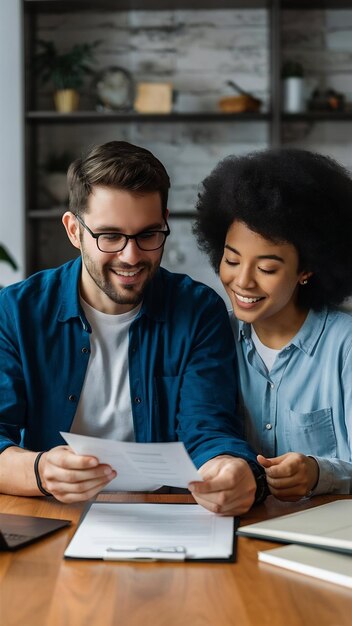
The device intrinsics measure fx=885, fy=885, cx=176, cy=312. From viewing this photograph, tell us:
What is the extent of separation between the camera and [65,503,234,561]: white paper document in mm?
1334

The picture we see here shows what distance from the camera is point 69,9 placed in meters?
4.78

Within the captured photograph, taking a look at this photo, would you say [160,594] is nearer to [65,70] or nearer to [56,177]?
[56,177]

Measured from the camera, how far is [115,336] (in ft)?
6.77

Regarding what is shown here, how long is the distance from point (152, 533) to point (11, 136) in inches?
140

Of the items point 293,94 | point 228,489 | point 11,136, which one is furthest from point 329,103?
point 228,489

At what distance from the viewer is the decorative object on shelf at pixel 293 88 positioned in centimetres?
454

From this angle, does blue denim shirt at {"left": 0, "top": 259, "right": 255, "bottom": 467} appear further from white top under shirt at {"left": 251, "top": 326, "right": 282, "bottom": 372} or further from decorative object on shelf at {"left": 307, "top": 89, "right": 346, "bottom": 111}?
decorative object on shelf at {"left": 307, "top": 89, "right": 346, "bottom": 111}

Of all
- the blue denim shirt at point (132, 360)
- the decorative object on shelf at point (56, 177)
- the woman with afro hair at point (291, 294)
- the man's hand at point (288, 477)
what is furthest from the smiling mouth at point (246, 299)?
the decorative object on shelf at point (56, 177)

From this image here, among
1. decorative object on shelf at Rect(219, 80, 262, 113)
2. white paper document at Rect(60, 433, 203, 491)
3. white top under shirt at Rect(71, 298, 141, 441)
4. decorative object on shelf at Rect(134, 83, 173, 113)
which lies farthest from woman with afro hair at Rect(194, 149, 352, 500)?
decorative object on shelf at Rect(134, 83, 173, 113)

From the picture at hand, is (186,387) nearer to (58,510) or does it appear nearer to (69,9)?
(58,510)

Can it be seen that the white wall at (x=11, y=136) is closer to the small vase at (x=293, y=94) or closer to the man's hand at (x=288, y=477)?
the small vase at (x=293, y=94)

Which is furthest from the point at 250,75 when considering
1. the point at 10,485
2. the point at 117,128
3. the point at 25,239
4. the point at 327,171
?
the point at 10,485

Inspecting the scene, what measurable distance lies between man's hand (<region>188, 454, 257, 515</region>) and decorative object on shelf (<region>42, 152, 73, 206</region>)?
3.28 m

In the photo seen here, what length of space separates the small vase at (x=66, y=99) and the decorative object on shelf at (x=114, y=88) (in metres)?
0.14
